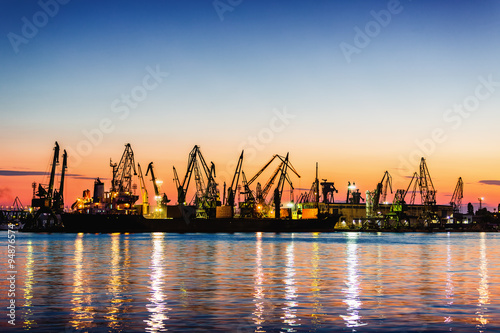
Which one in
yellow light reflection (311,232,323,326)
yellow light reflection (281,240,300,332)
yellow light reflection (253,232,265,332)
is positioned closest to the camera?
yellow light reflection (281,240,300,332)

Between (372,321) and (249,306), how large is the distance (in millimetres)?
6590

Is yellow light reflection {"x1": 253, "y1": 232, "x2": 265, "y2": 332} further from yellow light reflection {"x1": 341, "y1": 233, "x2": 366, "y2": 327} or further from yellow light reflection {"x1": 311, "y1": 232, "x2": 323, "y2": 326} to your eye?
yellow light reflection {"x1": 341, "y1": 233, "x2": 366, "y2": 327}

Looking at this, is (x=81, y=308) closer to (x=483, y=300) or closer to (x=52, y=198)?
(x=483, y=300)

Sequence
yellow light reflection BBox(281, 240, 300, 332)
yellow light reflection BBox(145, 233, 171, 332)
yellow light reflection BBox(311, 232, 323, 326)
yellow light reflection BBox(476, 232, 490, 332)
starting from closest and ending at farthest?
yellow light reflection BBox(145, 233, 171, 332), yellow light reflection BBox(281, 240, 300, 332), yellow light reflection BBox(476, 232, 490, 332), yellow light reflection BBox(311, 232, 323, 326)

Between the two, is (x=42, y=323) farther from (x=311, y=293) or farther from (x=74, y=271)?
(x=74, y=271)

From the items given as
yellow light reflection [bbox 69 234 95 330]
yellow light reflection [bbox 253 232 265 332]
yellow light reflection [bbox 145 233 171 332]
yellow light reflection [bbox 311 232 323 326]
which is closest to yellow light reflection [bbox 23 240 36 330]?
yellow light reflection [bbox 69 234 95 330]

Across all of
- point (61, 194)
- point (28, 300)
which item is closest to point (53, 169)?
point (61, 194)

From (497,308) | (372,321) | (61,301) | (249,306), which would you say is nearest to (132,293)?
(61,301)

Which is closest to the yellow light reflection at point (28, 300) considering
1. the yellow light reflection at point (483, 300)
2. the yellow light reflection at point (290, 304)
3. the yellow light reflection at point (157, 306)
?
the yellow light reflection at point (157, 306)

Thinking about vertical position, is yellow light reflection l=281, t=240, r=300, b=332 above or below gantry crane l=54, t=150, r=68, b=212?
below

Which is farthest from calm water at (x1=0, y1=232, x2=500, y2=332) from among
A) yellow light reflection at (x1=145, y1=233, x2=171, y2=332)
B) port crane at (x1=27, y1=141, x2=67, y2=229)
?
port crane at (x1=27, y1=141, x2=67, y2=229)

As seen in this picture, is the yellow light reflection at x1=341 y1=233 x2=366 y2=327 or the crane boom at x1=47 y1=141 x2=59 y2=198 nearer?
the yellow light reflection at x1=341 y1=233 x2=366 y2=327

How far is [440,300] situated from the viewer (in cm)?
3075

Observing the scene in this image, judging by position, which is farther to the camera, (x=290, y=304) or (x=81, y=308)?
(x=290, y=304)
